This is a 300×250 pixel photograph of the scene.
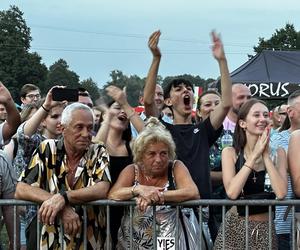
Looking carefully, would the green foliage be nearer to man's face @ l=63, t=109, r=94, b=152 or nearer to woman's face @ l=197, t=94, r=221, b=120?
woman's face @ l=197, t=94, r=221, b=120

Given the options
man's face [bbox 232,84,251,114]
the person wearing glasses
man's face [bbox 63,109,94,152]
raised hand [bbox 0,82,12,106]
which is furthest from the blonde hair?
the person wearing glasses

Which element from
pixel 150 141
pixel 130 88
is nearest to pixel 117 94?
pixel 150 141

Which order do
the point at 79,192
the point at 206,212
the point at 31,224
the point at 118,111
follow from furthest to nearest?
the point at 118,111
the point at 206,212
the point at 31,224
the point at 79,192

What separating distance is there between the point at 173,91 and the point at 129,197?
1.52 metres

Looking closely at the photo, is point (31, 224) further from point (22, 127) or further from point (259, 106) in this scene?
point (259, 106)

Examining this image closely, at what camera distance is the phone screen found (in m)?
5.74

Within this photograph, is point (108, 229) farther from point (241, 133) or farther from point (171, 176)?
point (241, 133)

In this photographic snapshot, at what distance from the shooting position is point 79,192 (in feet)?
16.7

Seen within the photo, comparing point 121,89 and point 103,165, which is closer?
point 103,165

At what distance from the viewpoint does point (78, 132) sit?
5.30 meters

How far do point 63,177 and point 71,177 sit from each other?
6 cm

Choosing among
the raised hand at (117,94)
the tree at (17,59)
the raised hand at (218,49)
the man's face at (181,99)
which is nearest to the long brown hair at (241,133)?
the raised hand at (218,49)

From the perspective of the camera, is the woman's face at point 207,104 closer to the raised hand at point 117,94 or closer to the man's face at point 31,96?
the raised hand at point 117,94

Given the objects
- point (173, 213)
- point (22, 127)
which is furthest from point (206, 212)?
point (22, 127)
